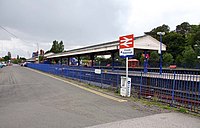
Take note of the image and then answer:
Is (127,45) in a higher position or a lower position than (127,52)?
higher

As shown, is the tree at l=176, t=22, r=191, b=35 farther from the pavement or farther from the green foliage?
the pavement

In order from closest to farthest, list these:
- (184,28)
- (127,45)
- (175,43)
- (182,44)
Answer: (127,45), (175,43), (182,44), (184,28)

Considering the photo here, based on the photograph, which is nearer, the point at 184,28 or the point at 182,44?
the point at 182,44

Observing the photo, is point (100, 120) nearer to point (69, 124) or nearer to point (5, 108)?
point (69, 124)

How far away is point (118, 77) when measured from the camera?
12.4 m

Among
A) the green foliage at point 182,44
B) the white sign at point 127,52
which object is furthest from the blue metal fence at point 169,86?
the green foliage at point 182,44

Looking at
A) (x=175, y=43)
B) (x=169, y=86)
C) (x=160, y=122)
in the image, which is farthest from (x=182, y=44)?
(x=160, y=122)

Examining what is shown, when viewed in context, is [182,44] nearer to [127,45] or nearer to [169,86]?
[127,45]

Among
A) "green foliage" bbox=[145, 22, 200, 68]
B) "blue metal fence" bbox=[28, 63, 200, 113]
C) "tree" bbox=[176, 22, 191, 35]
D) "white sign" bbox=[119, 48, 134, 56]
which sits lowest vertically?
"blue metal fence" bbox=[28, 63, 200, 113]

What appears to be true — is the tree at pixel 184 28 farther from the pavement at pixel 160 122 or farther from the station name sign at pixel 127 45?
the pavement at pixel 160 122

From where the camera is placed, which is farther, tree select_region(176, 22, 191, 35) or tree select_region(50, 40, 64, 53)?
tree select_region(50, 40, 64, 53)

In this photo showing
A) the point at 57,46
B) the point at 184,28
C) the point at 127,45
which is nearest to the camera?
the point at 127,45

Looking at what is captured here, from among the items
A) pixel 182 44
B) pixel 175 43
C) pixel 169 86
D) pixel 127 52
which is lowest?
pixel 169 86

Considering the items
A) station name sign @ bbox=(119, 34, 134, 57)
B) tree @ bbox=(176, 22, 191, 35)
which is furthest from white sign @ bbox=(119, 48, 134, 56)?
tree @ bbox=(176, 22, 191, 35)
